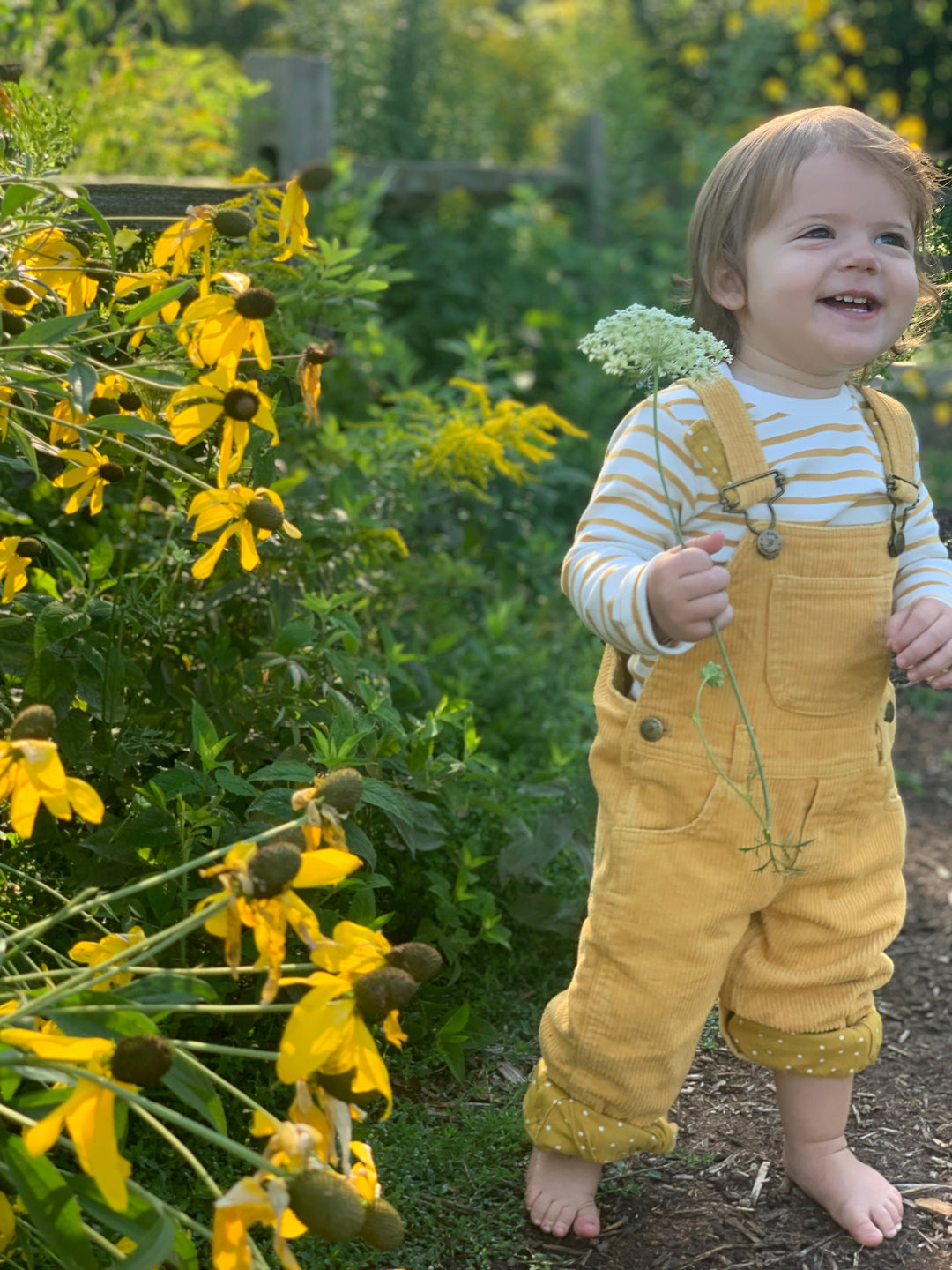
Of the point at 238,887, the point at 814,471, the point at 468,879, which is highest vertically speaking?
the point at 814,471

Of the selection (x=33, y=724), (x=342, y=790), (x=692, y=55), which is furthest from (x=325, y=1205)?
(x=692, y=55)

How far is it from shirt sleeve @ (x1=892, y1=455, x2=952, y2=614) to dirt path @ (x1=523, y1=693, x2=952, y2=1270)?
0.80 meters

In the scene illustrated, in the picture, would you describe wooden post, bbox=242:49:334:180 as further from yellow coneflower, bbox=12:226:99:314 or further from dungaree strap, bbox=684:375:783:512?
dungaree strap, bbox=684:375:783:512

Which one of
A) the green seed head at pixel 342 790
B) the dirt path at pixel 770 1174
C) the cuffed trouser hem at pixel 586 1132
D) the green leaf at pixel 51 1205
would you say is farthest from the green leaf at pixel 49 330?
the dirt path at pixel 770 1174

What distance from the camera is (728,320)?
179cm

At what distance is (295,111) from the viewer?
4500 millimetres

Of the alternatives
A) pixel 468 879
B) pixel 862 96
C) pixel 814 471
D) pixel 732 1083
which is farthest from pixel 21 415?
pixel 862 96

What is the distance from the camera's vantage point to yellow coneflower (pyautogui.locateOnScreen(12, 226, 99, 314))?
5.42ft

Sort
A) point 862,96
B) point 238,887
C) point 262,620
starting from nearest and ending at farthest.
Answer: point 238,887 → point 262,620 → point 862,96

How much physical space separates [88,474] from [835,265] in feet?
3.06

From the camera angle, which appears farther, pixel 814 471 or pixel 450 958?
pixel 450 958

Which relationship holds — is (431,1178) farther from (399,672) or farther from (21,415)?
(21,415)

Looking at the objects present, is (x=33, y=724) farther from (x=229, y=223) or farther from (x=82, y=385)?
(x=229, y=223)

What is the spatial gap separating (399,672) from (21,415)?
0.78 metres
